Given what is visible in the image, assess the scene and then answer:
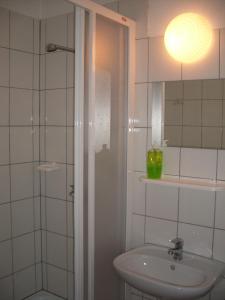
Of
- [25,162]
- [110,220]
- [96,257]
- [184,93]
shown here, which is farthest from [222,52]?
[25,162]

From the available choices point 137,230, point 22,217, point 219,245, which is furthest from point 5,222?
point 219,245

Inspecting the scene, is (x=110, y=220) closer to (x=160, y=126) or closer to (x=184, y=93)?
(x=160, y=126)

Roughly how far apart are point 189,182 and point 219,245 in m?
0.38

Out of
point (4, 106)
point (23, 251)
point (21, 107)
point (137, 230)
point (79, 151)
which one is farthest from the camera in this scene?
point (23, 251)

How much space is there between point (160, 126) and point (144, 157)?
22cm

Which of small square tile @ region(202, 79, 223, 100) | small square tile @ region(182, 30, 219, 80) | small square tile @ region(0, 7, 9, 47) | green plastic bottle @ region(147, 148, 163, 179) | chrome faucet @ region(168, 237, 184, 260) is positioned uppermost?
small square tile @ region(0, 7, 9, 47)

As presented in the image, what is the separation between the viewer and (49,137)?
2.29 metres

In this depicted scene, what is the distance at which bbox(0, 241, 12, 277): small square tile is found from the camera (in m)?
2.16

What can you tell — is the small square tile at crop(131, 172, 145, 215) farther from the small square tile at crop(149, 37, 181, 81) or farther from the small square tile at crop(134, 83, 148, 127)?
the small square tile at crop(149, 37, 181, 81)

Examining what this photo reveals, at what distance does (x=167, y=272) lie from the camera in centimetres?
174

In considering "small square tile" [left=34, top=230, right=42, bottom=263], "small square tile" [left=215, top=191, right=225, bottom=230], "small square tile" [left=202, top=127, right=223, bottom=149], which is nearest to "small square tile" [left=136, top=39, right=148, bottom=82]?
"small square tile" [left=202, top=127, right=223, bottom=149]

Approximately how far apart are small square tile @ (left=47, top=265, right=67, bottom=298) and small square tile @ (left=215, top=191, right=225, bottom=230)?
49.6 inches

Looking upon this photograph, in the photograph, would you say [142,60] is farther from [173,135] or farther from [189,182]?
[189,182]

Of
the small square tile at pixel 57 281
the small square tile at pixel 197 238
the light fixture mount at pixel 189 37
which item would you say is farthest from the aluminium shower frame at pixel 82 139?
the small square tile at pixel 57 281
